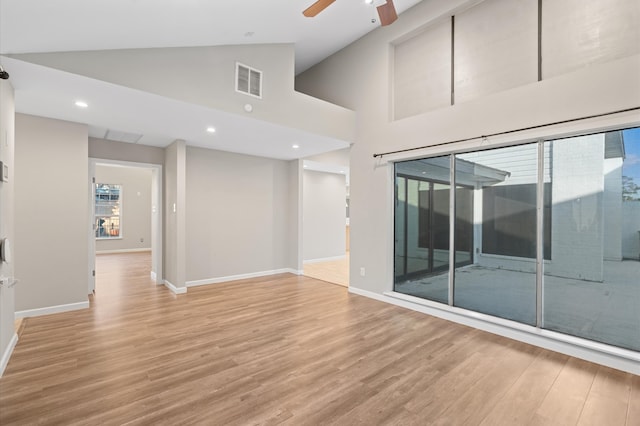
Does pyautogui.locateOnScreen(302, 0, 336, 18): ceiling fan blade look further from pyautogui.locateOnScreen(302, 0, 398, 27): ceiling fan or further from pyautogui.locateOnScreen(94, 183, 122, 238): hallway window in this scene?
pyautogui.locateOnScreen(94, 183, 122, 238): hallway window

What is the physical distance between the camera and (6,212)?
9.18 feet

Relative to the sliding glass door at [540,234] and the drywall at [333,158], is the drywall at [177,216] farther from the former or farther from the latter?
the sliding glass door at [540,234]

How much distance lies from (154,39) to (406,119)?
3310mm

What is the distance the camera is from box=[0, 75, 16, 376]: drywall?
103 inches

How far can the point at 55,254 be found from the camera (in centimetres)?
404

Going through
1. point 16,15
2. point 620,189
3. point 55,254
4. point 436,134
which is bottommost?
point 55,254

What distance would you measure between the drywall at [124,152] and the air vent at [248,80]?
112 inches

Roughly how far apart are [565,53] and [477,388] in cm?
A: 349

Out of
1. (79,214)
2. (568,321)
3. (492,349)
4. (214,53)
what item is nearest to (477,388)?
(492,349)

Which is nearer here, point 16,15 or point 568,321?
point 16,15

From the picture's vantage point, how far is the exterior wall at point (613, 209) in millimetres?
2891

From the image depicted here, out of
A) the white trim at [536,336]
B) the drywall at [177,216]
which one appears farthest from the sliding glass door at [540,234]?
the drywall at [177,216]

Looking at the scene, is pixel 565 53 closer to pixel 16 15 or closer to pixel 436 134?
pixel 436 134

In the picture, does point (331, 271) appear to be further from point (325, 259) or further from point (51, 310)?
point (51, 310)
